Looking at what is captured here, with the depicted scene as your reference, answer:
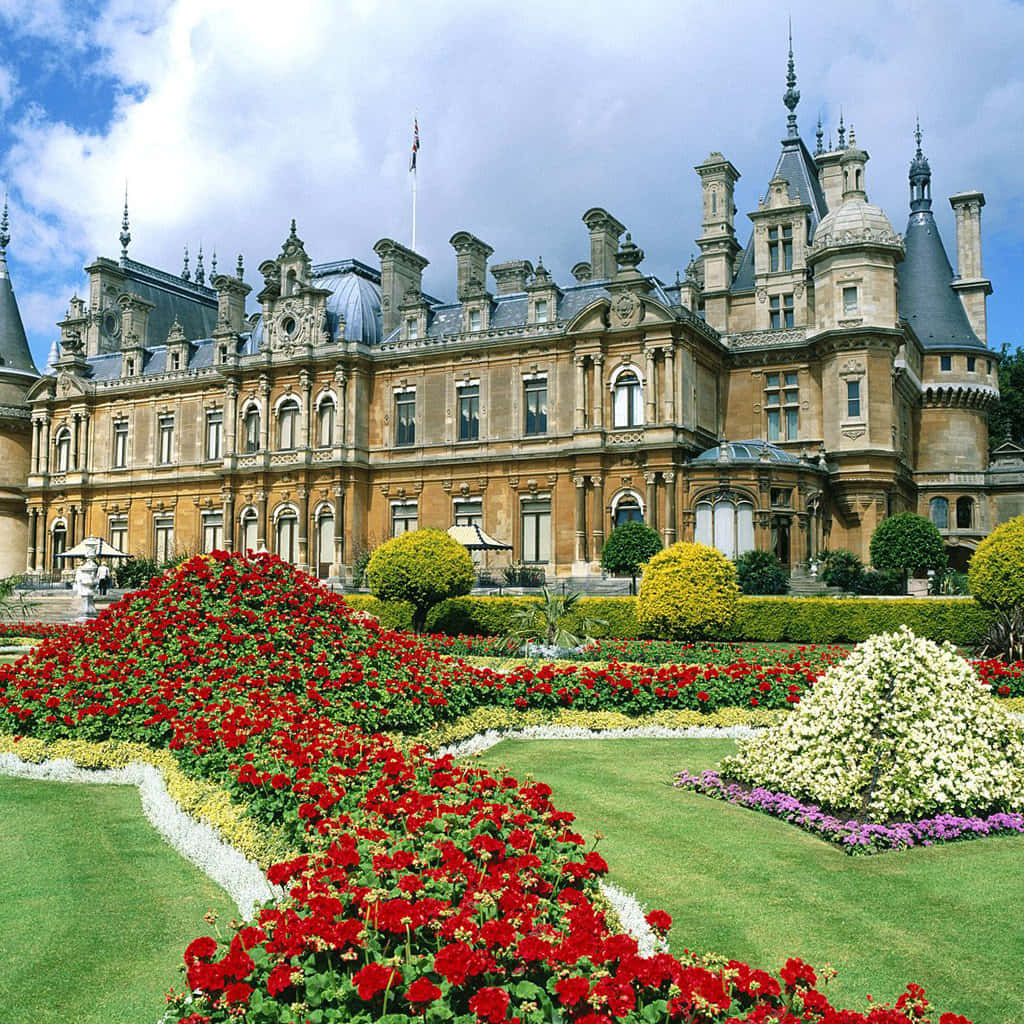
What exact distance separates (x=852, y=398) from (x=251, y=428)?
26.5 m

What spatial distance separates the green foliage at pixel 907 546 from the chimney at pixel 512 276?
1939cm

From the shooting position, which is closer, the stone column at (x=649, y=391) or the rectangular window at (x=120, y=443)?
the stone column at (x=649, y=391)

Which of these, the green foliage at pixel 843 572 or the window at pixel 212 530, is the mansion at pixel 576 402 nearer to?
the window at pixel 212 530

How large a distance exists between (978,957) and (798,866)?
185cm

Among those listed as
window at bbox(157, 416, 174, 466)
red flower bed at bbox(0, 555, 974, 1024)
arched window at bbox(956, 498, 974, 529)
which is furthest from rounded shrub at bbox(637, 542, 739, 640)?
window at bbox(157, 416, 174, 466)

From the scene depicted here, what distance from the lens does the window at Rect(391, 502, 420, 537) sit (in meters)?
42.3

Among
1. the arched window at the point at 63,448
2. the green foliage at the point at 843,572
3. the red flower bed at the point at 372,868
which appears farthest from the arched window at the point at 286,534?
the red flower bed at the point at 372,868

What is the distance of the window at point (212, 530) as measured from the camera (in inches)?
1833

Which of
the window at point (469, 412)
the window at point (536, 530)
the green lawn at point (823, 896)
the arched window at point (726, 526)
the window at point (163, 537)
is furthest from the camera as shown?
the window at point (163, 537)

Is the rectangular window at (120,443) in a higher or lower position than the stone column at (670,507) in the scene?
higher

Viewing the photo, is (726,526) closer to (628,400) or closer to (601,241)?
(628,400)

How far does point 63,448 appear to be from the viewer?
5200cm

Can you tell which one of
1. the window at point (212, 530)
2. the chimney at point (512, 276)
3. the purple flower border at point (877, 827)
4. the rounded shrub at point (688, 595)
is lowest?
the purple flower border at point (877, 827)

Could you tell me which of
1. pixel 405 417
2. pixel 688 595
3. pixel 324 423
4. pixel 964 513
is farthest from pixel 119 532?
pixel 964 513
